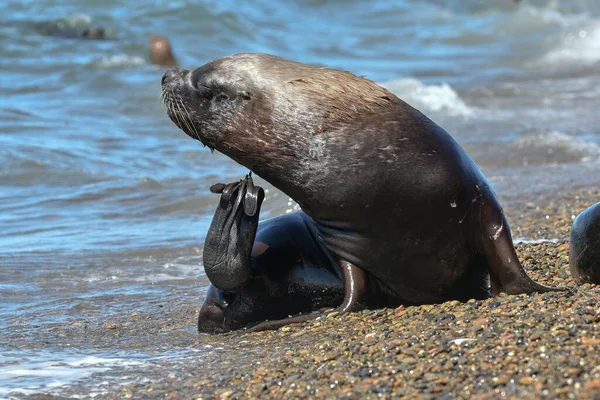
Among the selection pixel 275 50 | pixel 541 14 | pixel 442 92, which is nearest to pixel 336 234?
pixel 442 92

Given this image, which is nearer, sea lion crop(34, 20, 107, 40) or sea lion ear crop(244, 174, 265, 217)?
sea lion ear crop(244, 174, 265, 217)

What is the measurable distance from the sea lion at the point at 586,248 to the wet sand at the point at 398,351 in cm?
9

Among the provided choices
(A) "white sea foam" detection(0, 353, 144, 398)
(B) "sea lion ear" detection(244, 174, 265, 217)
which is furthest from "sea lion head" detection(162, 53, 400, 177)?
(A) "white sea foam" detection(0, 353, 144, 398)

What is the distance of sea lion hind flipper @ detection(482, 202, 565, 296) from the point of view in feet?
17.2

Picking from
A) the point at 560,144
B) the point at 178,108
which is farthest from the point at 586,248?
the point at 560,144

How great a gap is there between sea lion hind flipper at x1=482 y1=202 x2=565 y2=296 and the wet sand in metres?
0.14

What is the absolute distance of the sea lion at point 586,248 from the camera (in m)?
5.43

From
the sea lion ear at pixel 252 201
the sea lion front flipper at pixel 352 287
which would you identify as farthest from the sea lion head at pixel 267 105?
the sea lion front flipper at pixel 352 287

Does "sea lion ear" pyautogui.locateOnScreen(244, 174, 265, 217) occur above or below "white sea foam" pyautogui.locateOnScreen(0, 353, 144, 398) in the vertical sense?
above

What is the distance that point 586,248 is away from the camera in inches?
217

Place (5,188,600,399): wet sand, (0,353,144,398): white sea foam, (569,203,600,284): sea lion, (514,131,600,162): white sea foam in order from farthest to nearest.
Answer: (514,131,600,162): white sea foam → (569,203,600,284): sea lion → (0,353,144,398): white sea foam → (5,188,600,399): wet sand

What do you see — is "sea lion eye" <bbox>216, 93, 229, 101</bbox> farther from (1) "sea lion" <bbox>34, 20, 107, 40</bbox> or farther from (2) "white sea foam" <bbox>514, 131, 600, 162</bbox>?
(1) "sea lion" <bbox>34, 20, 107, 40</bbox>

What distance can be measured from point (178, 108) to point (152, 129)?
8868 millimetres

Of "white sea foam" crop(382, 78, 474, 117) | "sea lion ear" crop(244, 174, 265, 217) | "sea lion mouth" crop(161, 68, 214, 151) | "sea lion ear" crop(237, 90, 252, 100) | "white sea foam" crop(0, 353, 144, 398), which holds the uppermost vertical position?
"sea lion ear" crop(237, 90, 252, 100)
